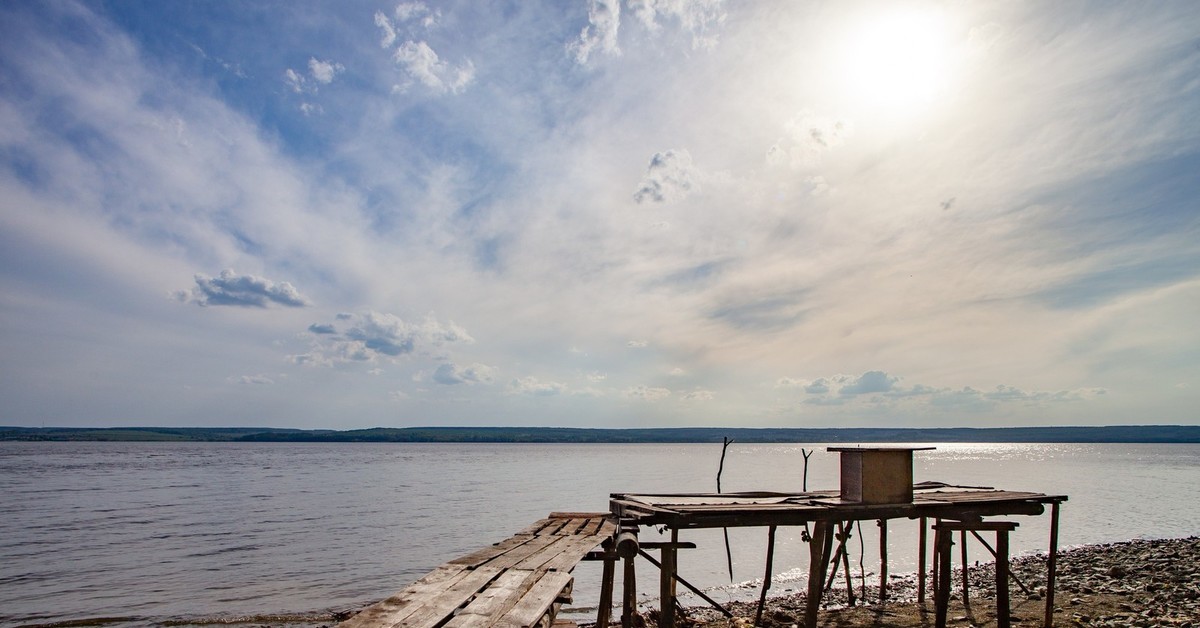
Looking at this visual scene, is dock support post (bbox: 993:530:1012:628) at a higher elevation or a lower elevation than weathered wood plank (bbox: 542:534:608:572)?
lower

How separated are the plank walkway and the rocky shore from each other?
8206mm

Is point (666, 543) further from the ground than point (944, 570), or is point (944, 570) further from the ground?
point (666, 543)

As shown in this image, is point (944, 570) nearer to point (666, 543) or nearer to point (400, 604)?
point (666, 543)

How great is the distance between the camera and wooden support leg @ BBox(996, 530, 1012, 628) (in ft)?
47.3

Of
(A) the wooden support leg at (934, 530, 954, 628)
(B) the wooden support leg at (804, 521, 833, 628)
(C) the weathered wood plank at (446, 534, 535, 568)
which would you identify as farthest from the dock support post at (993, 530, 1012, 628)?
(C) the weathered wood plank at (446, 534, 535, 568)

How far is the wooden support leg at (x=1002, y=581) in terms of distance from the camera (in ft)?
47.3

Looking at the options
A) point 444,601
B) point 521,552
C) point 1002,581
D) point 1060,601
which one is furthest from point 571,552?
point 1060,601

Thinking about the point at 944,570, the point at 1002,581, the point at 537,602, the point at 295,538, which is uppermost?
the point at 537,602

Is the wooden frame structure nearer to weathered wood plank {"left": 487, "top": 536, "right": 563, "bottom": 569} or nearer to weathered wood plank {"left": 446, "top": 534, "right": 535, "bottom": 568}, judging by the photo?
Answer: weathered wood plank {"left": 487, "top": 536, "right": 563, "bottom": 569}

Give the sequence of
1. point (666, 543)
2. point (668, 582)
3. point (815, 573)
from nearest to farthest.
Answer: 1. point (666, 543)
2. point (815, 573)
3. point (668, 582)

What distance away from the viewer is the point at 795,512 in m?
13.1

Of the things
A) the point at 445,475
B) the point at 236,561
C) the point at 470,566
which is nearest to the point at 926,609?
the point at 470,566

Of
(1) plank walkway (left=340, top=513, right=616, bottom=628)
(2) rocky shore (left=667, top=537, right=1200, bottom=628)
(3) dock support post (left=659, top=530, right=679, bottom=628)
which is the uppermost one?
(1) plank walkway (left=340, top=513, right=616, bottom=628)

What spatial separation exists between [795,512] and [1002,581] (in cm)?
545
